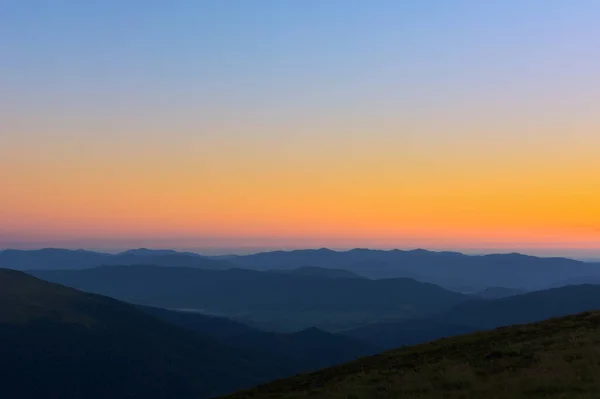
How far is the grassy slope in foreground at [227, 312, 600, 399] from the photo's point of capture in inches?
869

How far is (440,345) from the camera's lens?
121ft

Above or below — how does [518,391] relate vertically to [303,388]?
above

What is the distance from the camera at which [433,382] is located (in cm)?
2497

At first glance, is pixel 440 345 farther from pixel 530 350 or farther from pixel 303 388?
pixel 303 388

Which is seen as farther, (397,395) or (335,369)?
(335,369)

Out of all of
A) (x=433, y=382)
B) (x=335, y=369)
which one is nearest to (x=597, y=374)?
A: (x=433, y=382)

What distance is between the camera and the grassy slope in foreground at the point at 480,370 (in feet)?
72.4

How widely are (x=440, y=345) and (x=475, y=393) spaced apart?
1515 centimetres

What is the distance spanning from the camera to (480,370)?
26000 mm

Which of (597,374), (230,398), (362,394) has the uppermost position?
(597,374)

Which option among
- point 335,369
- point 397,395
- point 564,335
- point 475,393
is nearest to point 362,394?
point 397,395

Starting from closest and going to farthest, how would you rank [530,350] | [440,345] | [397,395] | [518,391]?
[518,391] < [397,395] < [530,350] < [440,345]

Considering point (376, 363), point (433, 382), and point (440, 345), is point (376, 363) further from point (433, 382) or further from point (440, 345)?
point (433, 382)

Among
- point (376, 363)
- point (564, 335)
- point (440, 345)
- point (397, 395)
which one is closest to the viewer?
point (397, 395)
